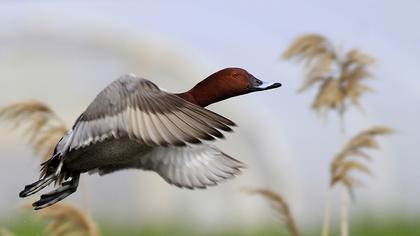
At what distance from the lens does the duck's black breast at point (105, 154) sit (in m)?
7.14

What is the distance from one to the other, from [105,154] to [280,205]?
1.51 meters

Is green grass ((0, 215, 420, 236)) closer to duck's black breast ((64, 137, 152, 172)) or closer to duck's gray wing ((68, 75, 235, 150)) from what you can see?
duck's black breast ((64, 137, 152, 172))

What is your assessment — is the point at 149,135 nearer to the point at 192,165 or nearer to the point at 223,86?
the point at 223,86

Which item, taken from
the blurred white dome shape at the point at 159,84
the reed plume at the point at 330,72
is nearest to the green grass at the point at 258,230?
the blurred white dome shape at the point at 159,84

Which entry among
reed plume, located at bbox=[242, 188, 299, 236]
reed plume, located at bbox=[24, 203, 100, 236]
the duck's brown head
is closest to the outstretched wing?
reed plume, located at bbox=[242, 188, 299, 236]

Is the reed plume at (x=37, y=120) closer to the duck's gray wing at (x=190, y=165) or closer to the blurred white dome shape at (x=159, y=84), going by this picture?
the duck's gray wing at (x=190, y=165)

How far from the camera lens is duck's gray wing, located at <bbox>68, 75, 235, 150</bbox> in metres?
6.55

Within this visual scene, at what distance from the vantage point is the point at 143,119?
680cm

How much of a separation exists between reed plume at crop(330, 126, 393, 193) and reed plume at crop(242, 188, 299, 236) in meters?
0.80

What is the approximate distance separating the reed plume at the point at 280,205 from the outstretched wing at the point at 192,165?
300 millimetres

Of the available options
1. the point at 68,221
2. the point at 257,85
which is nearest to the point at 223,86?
the point at 257,85

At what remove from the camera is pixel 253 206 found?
29812mm

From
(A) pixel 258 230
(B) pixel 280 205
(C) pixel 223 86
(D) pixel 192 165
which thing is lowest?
(B) pixel 280 205

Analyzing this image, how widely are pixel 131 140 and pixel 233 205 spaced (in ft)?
68.0
